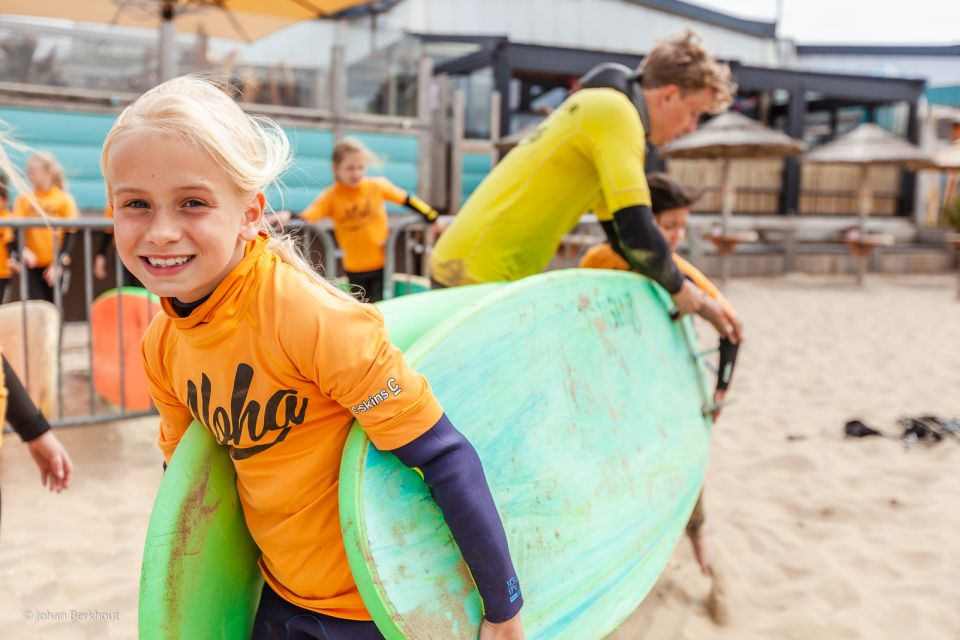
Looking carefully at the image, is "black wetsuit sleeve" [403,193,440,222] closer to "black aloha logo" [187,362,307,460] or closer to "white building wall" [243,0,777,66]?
"black aloha logo" [187,362,307,460]

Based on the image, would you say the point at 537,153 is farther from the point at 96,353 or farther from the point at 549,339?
the point at 96,353

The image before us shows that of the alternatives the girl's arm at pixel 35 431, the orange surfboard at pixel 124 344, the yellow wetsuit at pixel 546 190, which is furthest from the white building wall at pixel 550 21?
the girl's arm at pixel 35 431

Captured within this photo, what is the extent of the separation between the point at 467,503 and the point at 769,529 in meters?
2.31

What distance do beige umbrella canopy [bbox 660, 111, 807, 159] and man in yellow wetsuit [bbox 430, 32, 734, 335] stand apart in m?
10.1

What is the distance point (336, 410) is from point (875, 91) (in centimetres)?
1969

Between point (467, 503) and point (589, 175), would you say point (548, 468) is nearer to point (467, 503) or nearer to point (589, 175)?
point (467, 503)

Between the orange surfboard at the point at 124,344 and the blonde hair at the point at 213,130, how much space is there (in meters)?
3.67

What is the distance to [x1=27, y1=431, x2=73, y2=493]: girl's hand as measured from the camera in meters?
1.83

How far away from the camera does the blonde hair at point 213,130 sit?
1.08 meters

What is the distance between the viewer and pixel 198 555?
1.28 metres

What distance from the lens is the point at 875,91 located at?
57.1ft

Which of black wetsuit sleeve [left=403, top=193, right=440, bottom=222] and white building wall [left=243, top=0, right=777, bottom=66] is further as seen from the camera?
white building wall [left=243, top=0, right=777, bottom=66]

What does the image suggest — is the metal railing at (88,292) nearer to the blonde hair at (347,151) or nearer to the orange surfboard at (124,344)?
the orange surfboard at (124,344)

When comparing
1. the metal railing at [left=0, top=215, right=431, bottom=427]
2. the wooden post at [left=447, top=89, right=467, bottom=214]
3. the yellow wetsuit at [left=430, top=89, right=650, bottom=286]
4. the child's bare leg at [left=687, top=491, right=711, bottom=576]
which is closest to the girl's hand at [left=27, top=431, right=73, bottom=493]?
the metal railing at [left=0, top=215, right=431, bottom=427]
